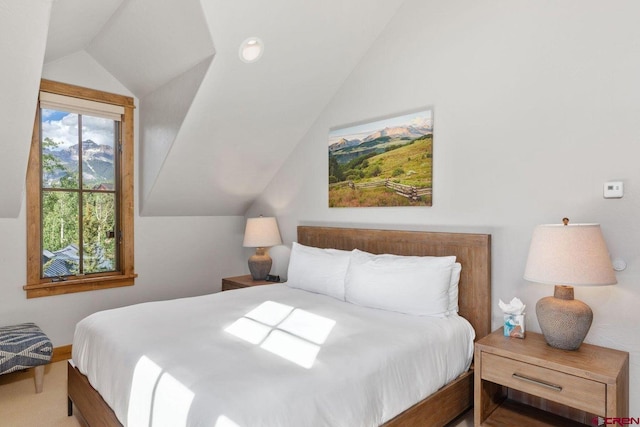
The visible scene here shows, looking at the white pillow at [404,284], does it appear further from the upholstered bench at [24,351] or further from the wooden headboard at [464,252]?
the upholstered bench at [24,351]

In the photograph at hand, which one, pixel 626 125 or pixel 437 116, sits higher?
pixel 437 116

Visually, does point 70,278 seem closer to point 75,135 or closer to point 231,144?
point 75,135

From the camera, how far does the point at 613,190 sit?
2016mm

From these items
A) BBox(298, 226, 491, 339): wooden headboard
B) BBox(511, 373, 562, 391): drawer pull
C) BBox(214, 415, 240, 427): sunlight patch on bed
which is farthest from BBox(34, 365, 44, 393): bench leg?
BBox(511, 373, 562, 391): drawer pull

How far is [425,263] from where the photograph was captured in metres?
2.48

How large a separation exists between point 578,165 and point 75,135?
3.96m

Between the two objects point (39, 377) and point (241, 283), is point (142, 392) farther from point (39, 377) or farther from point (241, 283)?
point (241, 283)

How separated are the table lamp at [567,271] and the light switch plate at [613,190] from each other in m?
0.28

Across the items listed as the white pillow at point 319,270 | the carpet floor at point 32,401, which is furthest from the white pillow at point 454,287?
the carpet floor at point 32,401

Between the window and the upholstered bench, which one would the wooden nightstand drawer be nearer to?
the upholstered bench

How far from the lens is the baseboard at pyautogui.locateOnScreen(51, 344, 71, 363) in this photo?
3.30 m

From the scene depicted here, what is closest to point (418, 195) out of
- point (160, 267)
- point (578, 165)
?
point (578, 165)

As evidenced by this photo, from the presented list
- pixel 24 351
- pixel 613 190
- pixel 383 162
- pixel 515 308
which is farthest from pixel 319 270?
pixel 24 351

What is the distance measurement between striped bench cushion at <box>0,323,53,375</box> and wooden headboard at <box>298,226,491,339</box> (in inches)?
97.2
